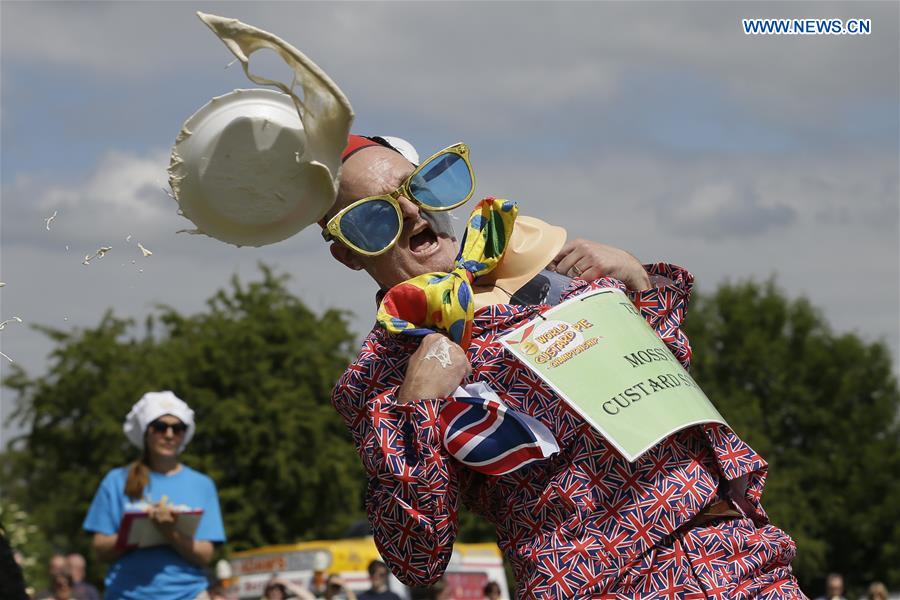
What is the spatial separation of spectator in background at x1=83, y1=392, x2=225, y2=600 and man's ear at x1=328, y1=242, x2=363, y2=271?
11.9ft

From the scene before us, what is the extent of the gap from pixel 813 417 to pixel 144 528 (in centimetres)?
4020

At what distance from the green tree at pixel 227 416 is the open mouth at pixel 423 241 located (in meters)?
30.8

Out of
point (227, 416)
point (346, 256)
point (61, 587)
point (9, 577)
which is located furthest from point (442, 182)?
point (227, 416)

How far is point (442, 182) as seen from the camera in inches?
134

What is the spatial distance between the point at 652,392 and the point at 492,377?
14.6 inches

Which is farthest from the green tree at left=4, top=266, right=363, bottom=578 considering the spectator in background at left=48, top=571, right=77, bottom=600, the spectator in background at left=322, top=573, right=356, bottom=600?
the spectator in background at left=48, top=571, right=77, bottom=600

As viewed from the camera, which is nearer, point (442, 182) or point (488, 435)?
point (488, 435)

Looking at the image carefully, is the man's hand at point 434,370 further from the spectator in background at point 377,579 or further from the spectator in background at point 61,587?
the spectator in background at point 377,579

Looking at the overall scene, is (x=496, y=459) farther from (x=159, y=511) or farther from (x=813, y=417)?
(x=813, y=417)

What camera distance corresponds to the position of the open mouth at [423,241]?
3445 millimetres

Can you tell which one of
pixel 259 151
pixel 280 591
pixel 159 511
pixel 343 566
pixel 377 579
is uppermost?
pixel 343 566

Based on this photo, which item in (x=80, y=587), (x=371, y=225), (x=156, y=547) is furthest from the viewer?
(x=80, y=587)

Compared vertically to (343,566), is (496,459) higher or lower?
lower

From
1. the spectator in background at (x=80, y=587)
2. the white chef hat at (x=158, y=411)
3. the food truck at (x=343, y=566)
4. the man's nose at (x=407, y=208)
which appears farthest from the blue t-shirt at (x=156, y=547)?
the food truck at (x=343, y=566)
